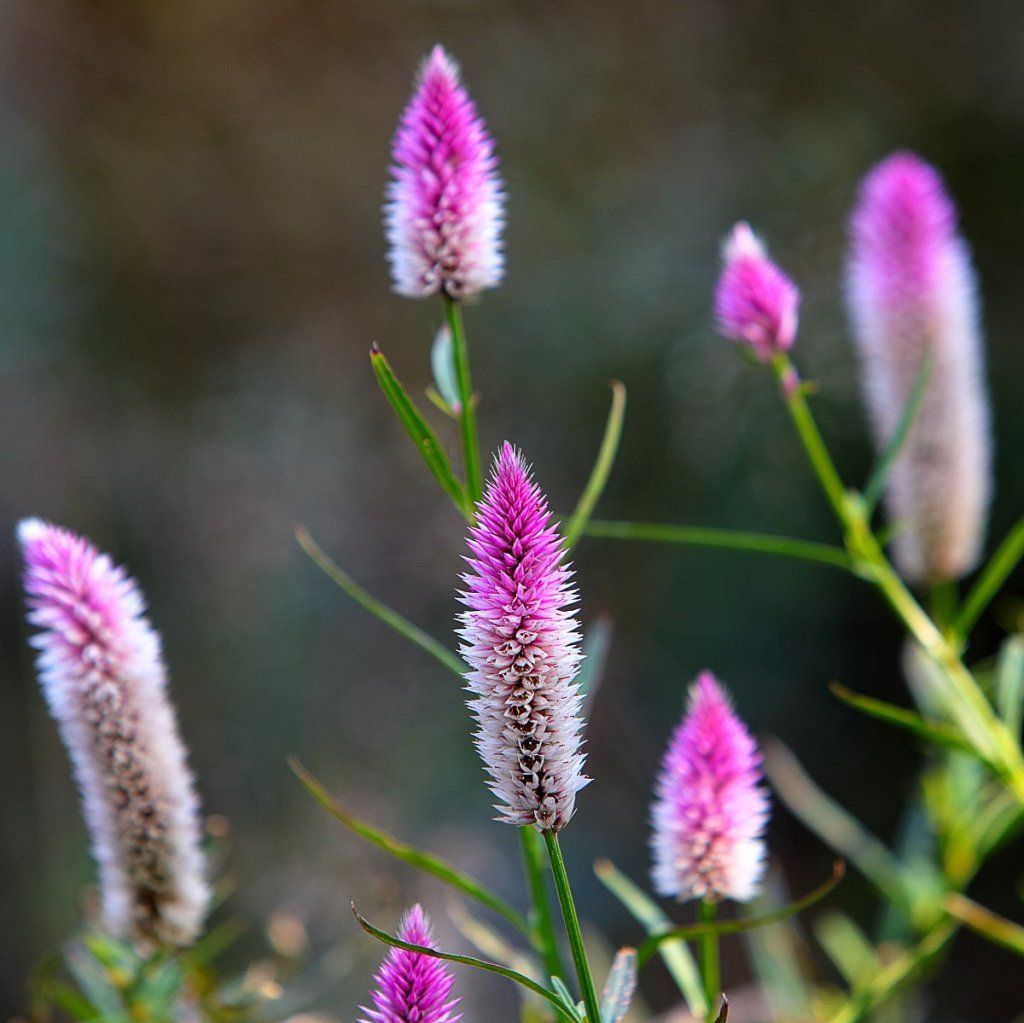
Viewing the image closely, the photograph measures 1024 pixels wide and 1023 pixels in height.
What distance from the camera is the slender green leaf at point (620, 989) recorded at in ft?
2.11

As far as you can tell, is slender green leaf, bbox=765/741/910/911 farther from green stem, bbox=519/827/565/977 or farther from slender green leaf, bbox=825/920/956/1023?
green stem, bbox=519/827/565/977

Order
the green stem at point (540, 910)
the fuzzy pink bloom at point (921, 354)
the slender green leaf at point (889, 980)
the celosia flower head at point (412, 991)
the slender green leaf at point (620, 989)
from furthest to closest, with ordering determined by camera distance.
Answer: the fuzzy pink bloom at point (921, 354), the slender green leaf at point (889, 980), the green stem at point (540, 910), the slender green leaf at point (620, 989), the celosia flower head at point (412, 991)

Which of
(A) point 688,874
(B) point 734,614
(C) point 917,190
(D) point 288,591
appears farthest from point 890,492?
(D) point 288,591

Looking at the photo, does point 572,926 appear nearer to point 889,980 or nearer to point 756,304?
point 889,980

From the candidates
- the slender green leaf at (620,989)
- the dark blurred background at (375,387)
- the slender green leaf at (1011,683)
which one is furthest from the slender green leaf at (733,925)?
the dark blurred background at (375,387)

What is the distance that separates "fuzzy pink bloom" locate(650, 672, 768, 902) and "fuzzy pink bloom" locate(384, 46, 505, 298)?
1.12 feet

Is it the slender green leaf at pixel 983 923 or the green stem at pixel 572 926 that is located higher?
the green stem at pixel 572 926

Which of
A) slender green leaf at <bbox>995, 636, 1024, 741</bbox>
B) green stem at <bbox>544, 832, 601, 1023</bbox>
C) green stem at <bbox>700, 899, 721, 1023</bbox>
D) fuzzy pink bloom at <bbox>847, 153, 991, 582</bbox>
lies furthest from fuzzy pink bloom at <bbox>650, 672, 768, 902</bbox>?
fuzzy pink bloom at <bbox>847, 153, 991, 582</bbox>

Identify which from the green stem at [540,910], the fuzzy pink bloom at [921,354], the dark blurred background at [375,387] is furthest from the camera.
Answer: the dark blurred background at [375,387]

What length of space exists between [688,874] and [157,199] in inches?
90.3

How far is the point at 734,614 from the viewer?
239 centimetres

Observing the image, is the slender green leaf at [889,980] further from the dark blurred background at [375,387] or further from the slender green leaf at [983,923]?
the dark blurred background at [375,387]

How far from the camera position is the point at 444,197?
0.75 m

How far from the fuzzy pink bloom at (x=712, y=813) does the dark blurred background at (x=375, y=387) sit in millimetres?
1640
